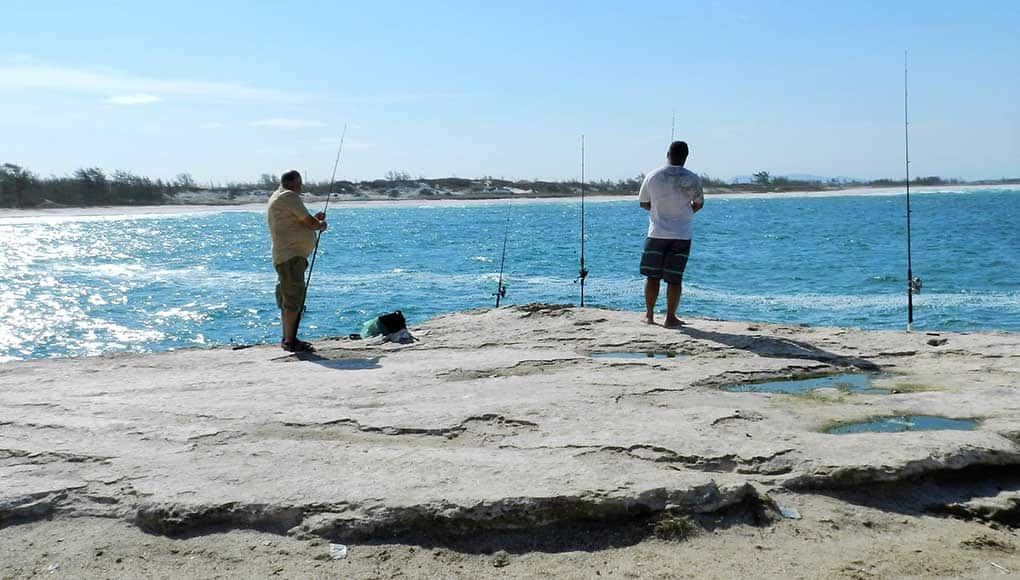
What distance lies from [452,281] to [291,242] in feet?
50.0

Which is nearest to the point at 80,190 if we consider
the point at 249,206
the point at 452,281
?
the point at 249,206

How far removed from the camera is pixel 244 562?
3.21 m

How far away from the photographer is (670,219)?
7375mm

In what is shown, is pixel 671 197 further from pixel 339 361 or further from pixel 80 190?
pixel 80 190

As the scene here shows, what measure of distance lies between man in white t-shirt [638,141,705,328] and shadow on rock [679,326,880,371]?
19.1 inches

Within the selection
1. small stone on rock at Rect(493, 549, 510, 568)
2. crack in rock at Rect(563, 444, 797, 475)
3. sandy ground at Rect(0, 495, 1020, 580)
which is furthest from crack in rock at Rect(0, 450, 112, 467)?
crack in rock at Rect(563, 444, 797, 475)

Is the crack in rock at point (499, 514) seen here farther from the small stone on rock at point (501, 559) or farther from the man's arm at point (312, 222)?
the man's arm at point (312, 222)

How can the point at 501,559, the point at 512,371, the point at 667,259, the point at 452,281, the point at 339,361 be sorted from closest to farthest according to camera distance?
1. the point at 501,559
2. the point at 512,371
3. the point at 339,361
4. the point at 667,259
5. the point at 452,281

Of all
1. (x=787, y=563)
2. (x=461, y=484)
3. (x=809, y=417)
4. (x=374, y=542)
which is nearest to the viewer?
(x=787, y=563)

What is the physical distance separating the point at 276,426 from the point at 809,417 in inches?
114

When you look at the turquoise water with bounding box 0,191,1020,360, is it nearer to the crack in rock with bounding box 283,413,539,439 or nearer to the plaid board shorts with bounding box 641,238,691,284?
the plaid board shorts with bounding box 641,238,691,284

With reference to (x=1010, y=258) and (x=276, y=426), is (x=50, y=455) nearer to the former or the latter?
(x=276, y=426)

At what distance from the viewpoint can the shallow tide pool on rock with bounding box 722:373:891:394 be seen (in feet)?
17.0

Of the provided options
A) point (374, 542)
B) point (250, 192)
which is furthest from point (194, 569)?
point (250, 192)
